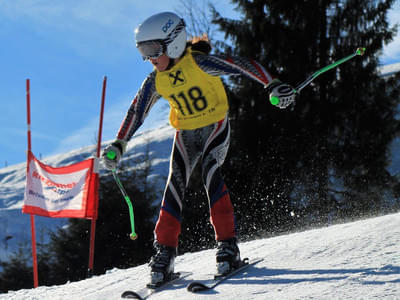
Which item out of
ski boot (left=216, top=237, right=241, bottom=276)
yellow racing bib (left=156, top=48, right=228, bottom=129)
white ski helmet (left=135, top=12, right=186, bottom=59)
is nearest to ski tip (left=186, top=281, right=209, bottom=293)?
ski boot (left=216, top=237, right=241, bottom=276)

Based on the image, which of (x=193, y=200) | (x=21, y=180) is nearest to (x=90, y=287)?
(x=193, y=200)

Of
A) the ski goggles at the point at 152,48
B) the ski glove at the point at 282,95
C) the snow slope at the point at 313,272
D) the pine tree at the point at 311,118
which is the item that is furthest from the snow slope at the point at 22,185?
the ski glove at the point at 282,95

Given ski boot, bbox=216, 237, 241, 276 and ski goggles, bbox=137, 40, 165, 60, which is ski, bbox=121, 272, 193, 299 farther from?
ski goggles, bbox=137, 40, 165, 60

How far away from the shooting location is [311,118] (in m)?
13.0

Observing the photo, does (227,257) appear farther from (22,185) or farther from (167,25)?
(22,185)

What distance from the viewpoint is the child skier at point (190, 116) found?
147 inches

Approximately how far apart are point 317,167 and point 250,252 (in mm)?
8570

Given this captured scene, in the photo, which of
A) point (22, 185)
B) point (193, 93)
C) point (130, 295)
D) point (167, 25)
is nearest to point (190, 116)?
point (193, 93)

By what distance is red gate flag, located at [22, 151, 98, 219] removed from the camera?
911cm

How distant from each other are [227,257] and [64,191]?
249 inches

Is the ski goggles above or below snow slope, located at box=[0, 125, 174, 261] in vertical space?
below

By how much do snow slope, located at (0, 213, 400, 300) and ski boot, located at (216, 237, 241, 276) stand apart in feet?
0.44

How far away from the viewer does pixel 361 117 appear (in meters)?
13.0

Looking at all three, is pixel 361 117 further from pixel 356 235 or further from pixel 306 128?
pixel 356 235
